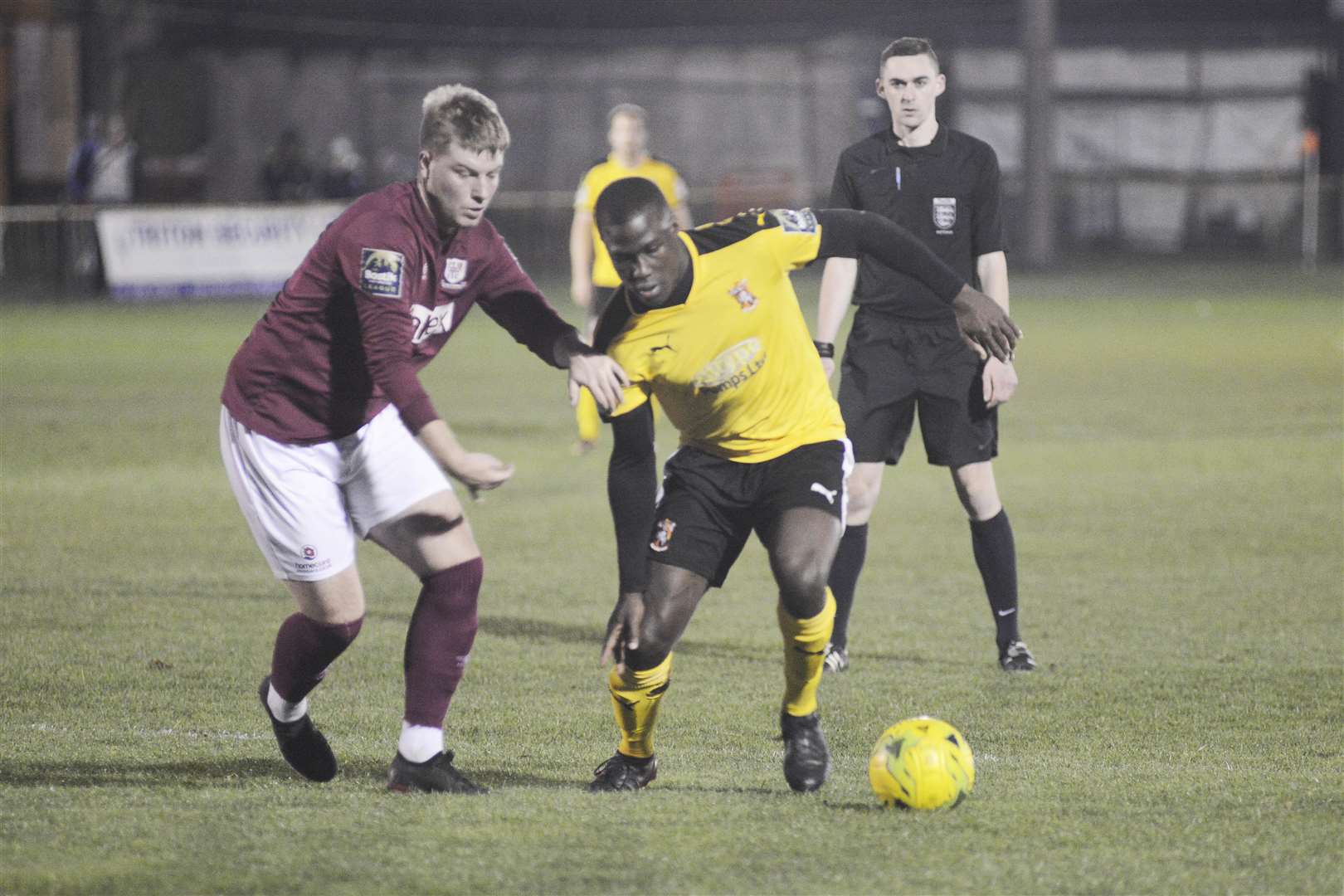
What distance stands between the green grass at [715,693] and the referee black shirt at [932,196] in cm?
148

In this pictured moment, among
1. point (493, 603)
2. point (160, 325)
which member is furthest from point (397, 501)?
point (160, 325)

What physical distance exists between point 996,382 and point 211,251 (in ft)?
69.8

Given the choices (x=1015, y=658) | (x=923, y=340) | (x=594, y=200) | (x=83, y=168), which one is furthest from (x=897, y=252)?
(x=83, y=168)

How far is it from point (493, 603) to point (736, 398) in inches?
138

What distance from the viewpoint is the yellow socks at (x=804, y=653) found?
5.36 m

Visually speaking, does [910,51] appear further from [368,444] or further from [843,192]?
[368,444]

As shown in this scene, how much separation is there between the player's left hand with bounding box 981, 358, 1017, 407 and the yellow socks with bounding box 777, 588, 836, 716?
2043mm

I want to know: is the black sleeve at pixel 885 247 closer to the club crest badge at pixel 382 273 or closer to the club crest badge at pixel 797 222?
the club crest badge at pixel 797 222

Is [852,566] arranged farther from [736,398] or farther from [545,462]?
[545,462]

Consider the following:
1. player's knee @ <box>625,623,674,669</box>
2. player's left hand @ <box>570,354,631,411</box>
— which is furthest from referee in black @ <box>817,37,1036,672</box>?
player's left hand @ <box>570,354,631,411</box>

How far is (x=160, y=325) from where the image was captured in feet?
78.8

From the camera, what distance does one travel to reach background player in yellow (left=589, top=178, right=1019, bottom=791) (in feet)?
17.1

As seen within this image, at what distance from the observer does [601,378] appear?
496 centimetres

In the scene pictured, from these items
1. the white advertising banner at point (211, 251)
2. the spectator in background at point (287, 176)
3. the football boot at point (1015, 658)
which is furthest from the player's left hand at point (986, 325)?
the spectator in background at point (287, 176)
